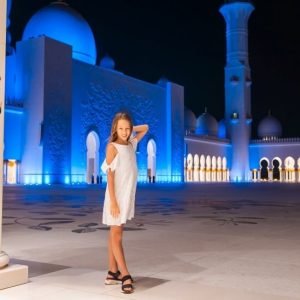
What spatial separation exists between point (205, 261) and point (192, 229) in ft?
5.25

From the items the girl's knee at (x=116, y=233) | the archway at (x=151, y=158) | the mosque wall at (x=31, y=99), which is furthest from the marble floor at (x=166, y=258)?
the archway at (x=151, y=158)

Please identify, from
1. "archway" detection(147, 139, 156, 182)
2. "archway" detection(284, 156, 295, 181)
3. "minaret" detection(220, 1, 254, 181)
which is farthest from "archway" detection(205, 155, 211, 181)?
"archway" detection(147, 139, 156, 182)

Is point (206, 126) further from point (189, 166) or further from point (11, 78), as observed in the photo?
point (11, 78)

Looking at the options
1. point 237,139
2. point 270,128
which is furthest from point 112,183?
point 270,128

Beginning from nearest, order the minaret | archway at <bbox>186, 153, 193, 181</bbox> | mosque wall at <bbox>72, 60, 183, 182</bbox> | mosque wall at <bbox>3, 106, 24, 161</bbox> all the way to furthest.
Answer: mosque wall at <bbox>3, 106, 24, 161</bbox>, mosque wall at <bbox>72, 60, 183, 182</bbox>, archway at <bbox>186, 153, 193, 181</bbox>, the minaret

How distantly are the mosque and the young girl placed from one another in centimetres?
1804

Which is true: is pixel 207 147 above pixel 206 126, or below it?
below

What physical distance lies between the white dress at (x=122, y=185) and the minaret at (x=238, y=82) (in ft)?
116

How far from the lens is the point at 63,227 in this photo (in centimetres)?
467

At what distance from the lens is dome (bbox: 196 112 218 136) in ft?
129

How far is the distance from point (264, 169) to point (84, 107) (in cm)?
2294

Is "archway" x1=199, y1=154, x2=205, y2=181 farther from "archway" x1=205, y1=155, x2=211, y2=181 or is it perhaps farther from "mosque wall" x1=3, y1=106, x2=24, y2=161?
"mosque wall" x1=3, y1=106, x2=24, y2=161

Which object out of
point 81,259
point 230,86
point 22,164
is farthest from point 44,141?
point 230,86

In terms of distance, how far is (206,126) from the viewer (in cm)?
3916
